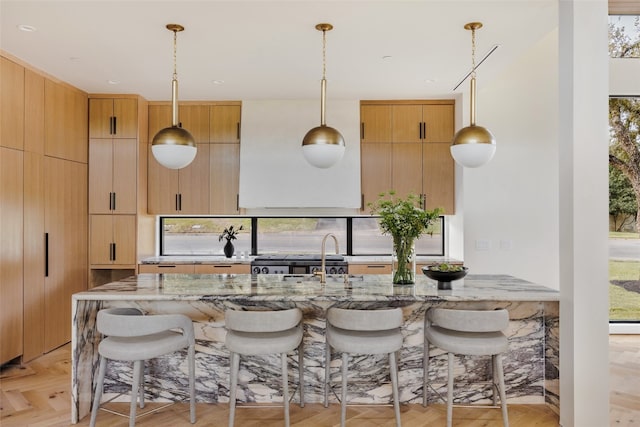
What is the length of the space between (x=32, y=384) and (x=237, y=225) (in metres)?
2.80

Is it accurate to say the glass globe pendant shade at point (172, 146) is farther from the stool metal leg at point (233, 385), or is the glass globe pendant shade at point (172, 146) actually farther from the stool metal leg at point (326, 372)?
the stool metal leg at point (326, 372)

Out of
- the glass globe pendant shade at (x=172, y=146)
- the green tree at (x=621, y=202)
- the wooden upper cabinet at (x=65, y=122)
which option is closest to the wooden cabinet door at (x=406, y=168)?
the green tree at (x=621, y=202)

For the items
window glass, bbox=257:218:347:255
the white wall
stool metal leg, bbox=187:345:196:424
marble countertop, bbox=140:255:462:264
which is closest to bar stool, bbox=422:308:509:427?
stool metal leg, bbox=187:345:196:424

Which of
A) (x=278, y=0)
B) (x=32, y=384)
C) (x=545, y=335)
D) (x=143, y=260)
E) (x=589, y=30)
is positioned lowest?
(x=32, y=384)

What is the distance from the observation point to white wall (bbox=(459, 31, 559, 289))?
5.02 m

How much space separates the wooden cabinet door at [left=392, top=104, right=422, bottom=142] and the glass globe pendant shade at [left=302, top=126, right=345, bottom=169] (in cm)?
249

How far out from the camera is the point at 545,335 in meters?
3.11

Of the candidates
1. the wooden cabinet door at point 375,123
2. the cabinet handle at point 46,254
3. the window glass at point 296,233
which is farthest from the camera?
the window glass at point 296,233

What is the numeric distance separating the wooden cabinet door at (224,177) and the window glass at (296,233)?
0.53 metres

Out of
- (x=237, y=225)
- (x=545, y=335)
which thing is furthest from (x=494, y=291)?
(x=237, y=225)

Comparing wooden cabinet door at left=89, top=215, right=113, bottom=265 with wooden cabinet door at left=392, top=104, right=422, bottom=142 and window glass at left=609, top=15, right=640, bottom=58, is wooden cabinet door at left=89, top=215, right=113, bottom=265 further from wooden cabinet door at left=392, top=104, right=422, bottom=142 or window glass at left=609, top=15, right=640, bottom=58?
window glass at left=609, top=15, right=640, bottom=58

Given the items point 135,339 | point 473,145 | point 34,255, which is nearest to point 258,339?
point 135,339

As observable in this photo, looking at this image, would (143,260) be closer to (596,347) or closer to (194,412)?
(194,412)

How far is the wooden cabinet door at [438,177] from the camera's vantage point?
5332 mm
